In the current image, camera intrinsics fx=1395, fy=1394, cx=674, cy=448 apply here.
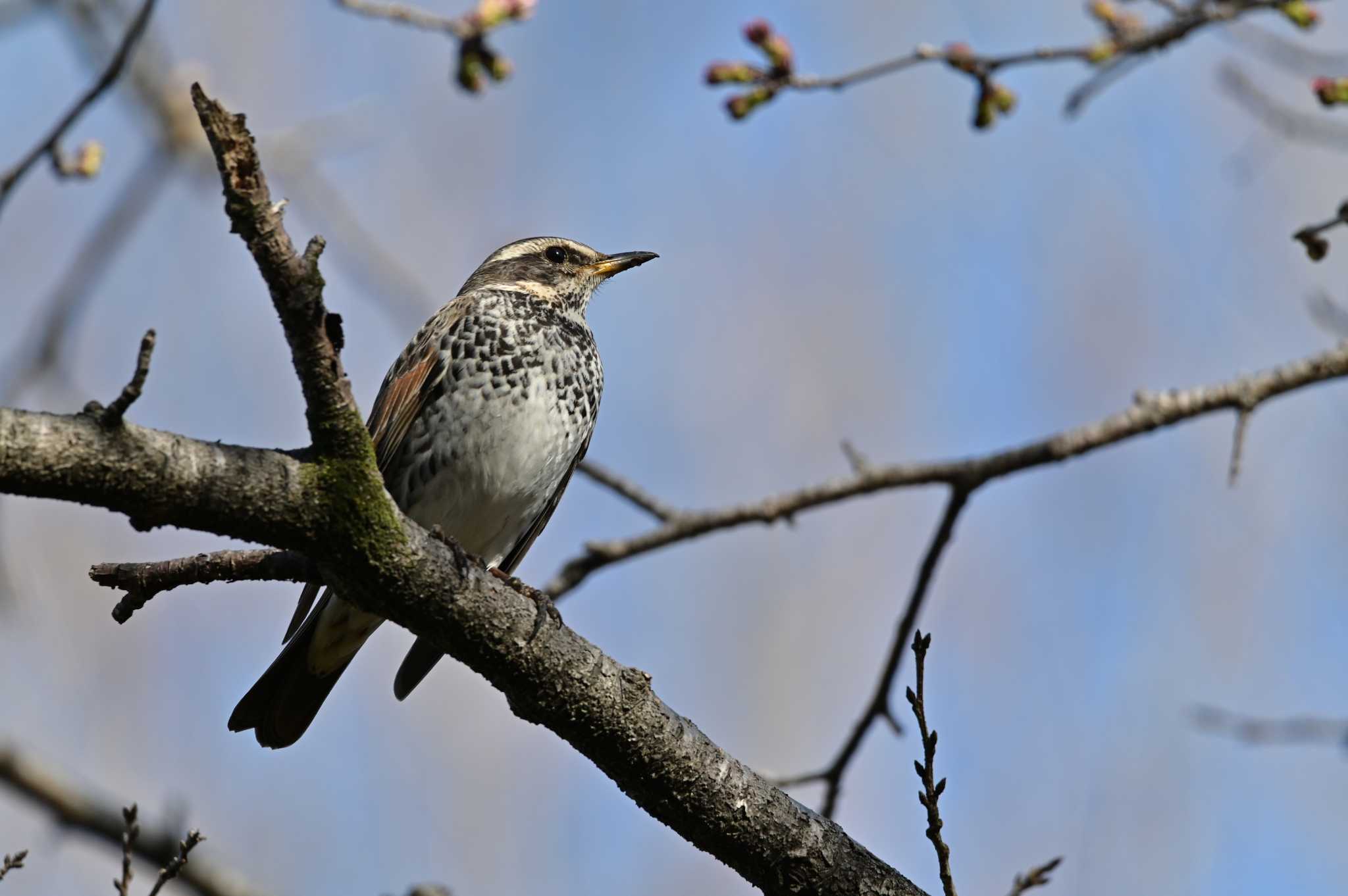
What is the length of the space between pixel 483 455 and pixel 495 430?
0.35ft

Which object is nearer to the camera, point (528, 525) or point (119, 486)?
point (119, 486)

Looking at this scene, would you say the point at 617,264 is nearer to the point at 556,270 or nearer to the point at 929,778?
the point at 556,270

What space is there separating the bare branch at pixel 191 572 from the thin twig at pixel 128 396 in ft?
1.87

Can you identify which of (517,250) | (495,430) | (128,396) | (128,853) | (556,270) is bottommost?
(128,853)

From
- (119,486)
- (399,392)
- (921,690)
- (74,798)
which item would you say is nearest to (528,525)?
(399,392)

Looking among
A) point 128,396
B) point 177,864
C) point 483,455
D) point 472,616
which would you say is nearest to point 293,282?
point 128,396

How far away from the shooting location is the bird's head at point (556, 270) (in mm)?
6070

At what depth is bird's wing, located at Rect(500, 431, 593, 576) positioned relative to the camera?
5.51m

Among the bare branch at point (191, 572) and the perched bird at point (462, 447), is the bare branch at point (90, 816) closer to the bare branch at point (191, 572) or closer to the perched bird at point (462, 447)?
the perched bird at point (462, 447)

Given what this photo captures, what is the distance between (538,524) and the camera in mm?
5664

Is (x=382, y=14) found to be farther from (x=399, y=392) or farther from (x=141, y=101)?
(x=141, y=101)

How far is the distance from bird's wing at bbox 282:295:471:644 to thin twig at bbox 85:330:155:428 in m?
2.65

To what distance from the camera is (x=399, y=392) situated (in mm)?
5211

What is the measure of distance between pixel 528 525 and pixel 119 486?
310 cm
